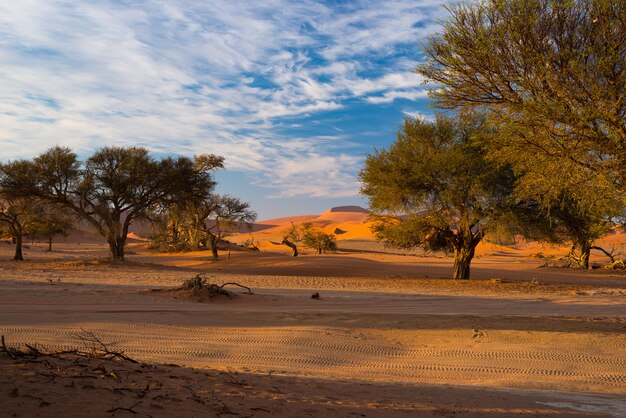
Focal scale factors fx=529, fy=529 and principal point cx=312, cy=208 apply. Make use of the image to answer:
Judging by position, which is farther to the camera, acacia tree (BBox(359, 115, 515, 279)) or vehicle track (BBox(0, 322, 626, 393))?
acacia tree (BBox(359, 115, 515, 279))

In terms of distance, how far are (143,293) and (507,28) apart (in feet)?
41.1

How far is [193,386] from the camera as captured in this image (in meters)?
5.33

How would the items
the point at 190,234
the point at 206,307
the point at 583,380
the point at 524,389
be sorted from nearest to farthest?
the point at 524,389, the point at 583,380, the point at 206,307, the point at 190,234

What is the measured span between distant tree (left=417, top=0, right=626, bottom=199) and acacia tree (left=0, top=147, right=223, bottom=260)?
77.0ft

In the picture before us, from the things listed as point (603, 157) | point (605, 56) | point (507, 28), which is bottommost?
Result: point (603, 157)

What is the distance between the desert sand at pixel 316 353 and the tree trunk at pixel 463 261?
5.15 m

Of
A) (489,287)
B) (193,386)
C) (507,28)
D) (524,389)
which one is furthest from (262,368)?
(489,287)

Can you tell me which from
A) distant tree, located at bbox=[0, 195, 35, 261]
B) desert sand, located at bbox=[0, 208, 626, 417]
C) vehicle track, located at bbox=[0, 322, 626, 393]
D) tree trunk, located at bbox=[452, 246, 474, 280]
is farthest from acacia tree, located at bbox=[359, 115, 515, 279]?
distant tree, located at bbox=[0, 195, 35, 261]

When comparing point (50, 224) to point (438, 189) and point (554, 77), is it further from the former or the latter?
point (554, 77)

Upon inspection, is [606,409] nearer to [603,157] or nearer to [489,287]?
[603,157]

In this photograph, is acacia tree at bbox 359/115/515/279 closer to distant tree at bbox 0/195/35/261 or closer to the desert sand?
the desert sand

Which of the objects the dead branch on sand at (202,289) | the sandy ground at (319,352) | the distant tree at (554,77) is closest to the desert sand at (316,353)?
the sandy ground at (319,352)

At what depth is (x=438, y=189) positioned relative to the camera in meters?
23.8

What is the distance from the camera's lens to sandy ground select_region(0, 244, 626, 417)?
193 inches
